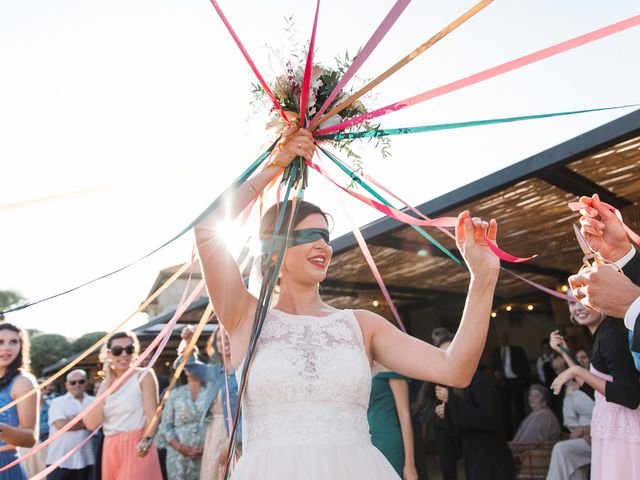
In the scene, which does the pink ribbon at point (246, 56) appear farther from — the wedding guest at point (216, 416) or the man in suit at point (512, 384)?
the man in suit at point (512, 384)

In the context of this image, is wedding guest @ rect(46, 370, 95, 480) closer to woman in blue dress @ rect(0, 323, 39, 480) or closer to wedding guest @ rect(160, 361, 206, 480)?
wedding guest @ rect(160, 361, 206, 480)

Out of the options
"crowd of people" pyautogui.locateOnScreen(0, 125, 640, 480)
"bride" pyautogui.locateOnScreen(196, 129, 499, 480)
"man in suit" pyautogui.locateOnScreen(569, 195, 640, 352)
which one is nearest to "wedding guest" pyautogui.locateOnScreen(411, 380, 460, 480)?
"crowd of people" pyautogui.locateOnScreen(0, 125, 640, 480)

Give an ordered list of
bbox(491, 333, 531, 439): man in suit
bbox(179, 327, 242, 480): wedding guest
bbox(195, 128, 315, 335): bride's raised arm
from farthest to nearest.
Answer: bbox(491, 333, 531, 439): man in suit
bbox(179, 327, 242, 480): wedding guest
bbox(195, 128, 315, 335): bride's raised arm

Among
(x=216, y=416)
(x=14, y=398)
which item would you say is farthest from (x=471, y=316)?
(x=216, y=416)

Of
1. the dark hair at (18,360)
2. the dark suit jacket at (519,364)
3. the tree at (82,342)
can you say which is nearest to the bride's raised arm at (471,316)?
the dark hair at (18,360)

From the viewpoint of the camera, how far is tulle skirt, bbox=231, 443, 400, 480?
2248 mm

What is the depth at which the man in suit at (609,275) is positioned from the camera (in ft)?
7.64

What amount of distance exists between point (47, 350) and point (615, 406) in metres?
40.3

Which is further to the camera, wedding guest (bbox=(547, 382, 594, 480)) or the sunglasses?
the sunglasses

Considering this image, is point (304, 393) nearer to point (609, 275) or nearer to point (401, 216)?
point (401, 216)

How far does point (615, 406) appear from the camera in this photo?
3.58 metres

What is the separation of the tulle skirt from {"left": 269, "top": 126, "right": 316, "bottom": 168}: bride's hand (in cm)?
108

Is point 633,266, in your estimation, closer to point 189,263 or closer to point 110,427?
point 189,263

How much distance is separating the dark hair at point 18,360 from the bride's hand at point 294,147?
299 cm
